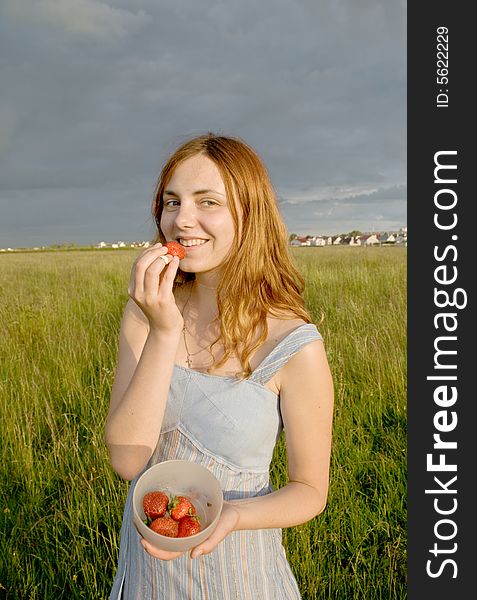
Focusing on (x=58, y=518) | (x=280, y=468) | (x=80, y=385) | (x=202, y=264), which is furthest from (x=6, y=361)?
(x=202, y=264)

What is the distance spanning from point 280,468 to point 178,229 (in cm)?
170

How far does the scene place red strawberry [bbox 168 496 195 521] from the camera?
4.20 ft

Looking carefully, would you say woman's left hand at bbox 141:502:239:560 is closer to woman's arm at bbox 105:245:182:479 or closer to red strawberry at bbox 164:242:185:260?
woman's arm at bbox 105:245:182:479

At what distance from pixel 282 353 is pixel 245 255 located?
0.36 m

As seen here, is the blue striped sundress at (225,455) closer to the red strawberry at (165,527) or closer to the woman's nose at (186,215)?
the red strawberry at (165,527)

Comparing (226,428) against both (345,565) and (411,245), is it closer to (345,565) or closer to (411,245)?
(345,565)

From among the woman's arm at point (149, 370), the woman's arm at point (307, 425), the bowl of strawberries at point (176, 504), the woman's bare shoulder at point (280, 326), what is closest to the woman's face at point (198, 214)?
the woman's arm at point (149, 370)

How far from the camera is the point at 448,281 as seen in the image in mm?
2982

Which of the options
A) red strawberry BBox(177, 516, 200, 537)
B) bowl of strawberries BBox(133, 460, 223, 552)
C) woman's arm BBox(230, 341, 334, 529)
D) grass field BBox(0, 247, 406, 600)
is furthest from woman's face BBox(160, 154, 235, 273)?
grass field BBox(0, 247, 406, 600)

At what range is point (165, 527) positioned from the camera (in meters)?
1.25

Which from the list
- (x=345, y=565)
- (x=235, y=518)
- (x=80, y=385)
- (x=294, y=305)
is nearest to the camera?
(x=235, y=518)

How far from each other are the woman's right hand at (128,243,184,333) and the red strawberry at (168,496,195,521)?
0.43m

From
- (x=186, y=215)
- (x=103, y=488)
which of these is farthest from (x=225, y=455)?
(x=103, y=488)

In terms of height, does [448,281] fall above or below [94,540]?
above
